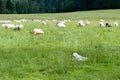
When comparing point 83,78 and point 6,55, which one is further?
point 6,55

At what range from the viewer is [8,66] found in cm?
999

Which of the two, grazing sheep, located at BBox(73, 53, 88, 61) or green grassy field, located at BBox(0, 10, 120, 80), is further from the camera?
grazing sheep, located at BBox(73, 53, 88, 61)

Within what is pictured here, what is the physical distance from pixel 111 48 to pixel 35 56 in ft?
10.6

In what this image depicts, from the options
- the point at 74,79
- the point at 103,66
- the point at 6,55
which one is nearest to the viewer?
the point at 74,79

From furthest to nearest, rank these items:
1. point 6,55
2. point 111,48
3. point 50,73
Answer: point 111,48
point 6,55
point 50,73

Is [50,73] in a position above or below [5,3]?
above

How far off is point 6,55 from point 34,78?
2.59 metres

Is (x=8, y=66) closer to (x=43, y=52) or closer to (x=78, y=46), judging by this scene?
(x=43, y=52)

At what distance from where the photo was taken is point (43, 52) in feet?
38.9

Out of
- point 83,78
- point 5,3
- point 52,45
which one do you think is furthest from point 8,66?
point 5,3

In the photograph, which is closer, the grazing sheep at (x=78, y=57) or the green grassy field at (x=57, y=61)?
the green grassy field at (x=57, y=61)

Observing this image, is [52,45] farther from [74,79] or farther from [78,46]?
[74,79]

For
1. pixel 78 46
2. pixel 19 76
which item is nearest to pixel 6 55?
pixel 19 76

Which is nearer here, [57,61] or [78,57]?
[57,61]
